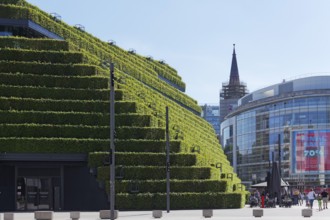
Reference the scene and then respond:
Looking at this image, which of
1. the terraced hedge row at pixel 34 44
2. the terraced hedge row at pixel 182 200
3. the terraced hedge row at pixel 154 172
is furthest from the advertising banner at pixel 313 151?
the terraced hedge row at pixel 34 44

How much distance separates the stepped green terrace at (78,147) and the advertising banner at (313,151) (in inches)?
3063

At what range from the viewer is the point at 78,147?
168 ft

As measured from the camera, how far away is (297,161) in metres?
132

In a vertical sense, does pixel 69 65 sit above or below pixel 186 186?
above

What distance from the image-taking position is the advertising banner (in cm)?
13000

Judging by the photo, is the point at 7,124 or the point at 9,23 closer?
the point at 7,124

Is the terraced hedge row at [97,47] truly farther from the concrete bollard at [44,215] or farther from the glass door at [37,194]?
the concrete bollard at [44,215]

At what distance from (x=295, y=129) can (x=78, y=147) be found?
88701mm

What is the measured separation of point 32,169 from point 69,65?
33.3ft

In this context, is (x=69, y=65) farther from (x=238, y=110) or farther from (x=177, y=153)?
(x=238, y=110)

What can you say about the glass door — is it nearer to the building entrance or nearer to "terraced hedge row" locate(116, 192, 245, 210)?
the building entrance

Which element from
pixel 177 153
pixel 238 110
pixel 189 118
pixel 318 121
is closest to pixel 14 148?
pixel 177 153

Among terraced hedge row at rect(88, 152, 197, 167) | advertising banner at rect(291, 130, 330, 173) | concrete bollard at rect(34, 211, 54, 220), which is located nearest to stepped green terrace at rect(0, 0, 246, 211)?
terraced hedge row at rect(88, 152, 197, 167)

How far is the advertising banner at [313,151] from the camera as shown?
130000 mm
